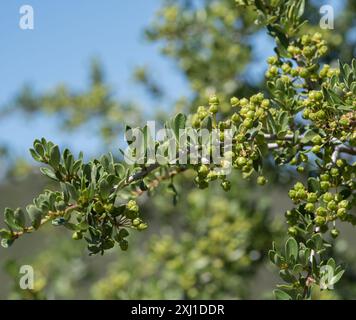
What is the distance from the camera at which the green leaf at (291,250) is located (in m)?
1.72

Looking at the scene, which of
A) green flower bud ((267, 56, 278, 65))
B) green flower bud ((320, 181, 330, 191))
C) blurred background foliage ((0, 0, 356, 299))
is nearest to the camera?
green flower bud ((320, 181, 330, 191))

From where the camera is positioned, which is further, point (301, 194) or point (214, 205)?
point (214, 205)

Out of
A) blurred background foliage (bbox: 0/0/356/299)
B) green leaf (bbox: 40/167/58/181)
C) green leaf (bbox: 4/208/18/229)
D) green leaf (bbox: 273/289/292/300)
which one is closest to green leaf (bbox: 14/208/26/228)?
green leaf (bbox: 4/208/18/229)

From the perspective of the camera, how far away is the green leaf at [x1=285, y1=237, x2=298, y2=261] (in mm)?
1720

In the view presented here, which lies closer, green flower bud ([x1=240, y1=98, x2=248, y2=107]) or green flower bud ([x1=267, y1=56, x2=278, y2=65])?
green flower bud ([x1=240, y1=98, x2=248, y2=107])

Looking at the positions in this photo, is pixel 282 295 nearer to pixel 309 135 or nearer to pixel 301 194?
pixel 301 194

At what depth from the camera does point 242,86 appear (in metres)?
3.80

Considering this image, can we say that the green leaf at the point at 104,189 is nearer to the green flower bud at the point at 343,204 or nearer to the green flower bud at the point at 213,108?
the green flower bud at the point at 213,108

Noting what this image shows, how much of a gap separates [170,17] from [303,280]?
2644 mm

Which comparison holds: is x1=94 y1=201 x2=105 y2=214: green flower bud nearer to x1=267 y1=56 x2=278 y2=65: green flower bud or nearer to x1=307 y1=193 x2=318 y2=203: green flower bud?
x1=307 y1=193 x2=318 y2=203: green flower bud

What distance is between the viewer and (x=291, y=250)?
1.73 m

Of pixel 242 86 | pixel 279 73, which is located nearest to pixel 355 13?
pixel 242 86

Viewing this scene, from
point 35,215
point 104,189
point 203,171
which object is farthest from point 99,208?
point 203,171
